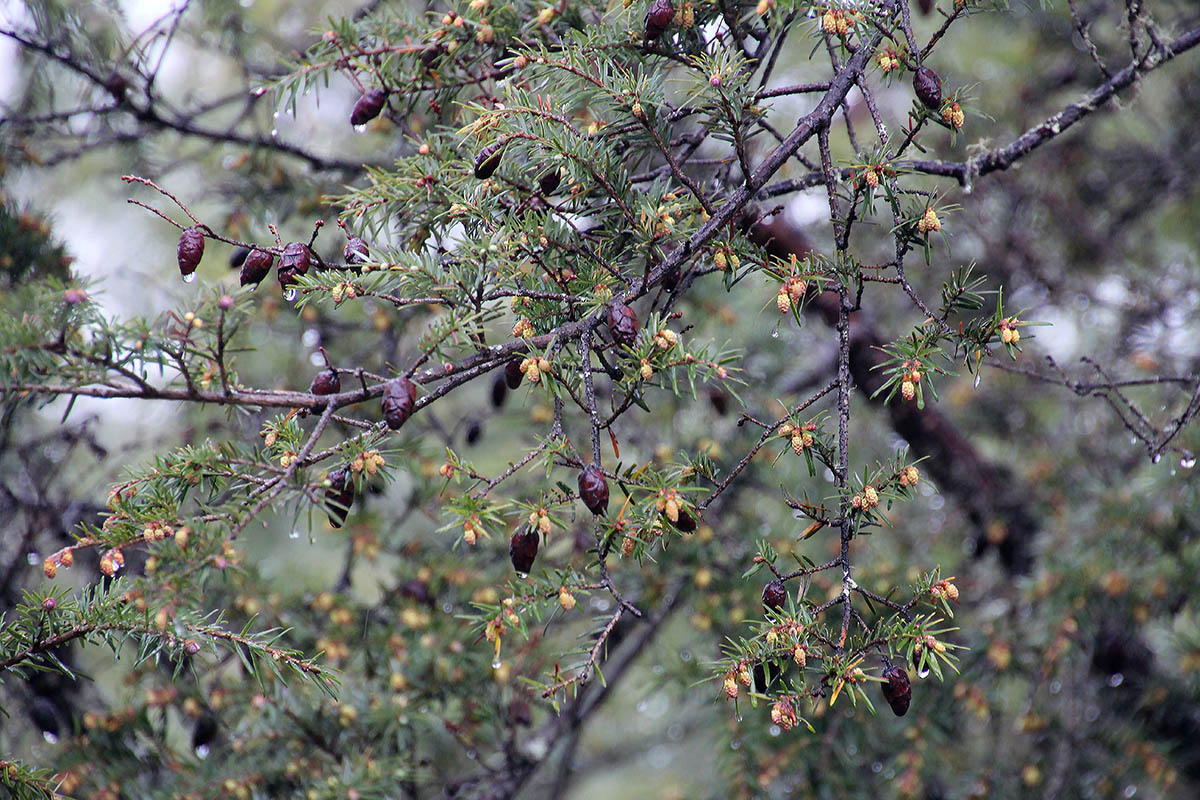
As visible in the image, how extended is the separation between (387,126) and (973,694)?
2.37 m

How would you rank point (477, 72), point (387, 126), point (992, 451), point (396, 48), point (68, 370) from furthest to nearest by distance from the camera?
point (992, 451) → point (387, 126) → point (477, 72) → point (396, 48) → point (68, 370)

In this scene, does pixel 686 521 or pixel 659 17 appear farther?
pixel 659 17

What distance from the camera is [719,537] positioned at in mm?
2611

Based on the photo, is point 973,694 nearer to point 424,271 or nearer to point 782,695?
point 782,695

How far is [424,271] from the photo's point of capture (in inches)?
58.6

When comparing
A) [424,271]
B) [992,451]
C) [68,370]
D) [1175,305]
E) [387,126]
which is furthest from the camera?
[992,451]

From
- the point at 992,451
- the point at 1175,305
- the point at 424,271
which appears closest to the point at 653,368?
the point at 424,271

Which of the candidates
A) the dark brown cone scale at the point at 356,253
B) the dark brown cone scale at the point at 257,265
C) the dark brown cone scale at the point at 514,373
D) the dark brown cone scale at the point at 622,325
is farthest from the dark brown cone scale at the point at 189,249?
the dark brown cone scale at the point at 622,325

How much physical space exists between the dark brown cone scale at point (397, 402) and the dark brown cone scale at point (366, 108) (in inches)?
27.6

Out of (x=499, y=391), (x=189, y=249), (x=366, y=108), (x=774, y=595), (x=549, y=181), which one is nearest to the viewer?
(x=774, y=595)

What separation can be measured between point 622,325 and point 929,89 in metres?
0.59

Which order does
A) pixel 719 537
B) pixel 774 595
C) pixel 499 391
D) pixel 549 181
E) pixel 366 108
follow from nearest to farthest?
1. pixel 774 595
2. pixel 549 181
3. pixel 366 108
4. pixel 499 391
5. pixel 719 537

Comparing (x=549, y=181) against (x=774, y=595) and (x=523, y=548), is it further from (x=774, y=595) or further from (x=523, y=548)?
(x=774, y=595)


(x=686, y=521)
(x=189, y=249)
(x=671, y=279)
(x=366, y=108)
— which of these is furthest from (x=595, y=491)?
(x=366, y=108)
